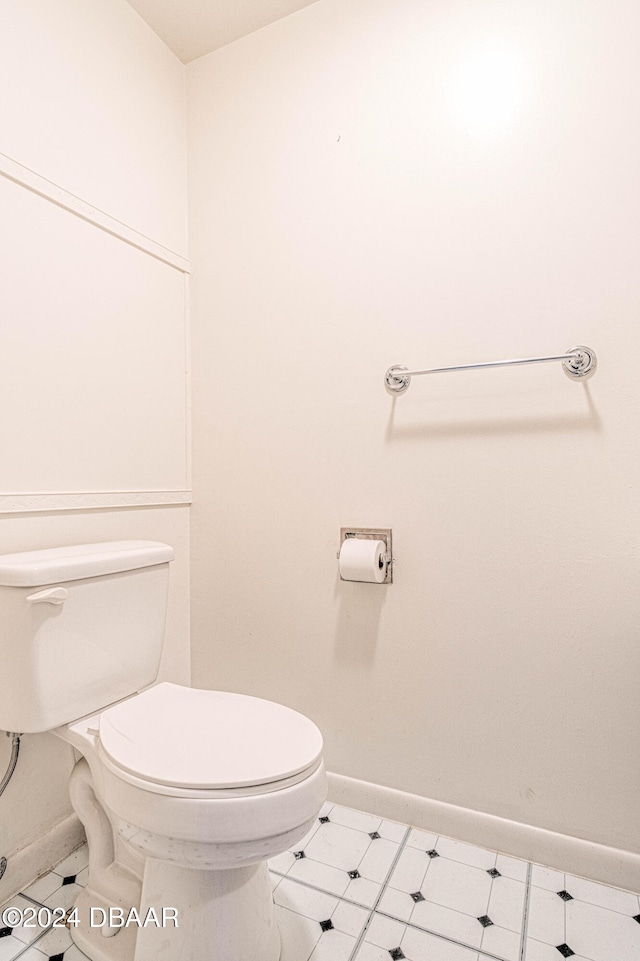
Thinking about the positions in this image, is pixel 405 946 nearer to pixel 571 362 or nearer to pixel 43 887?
pixel 43 887

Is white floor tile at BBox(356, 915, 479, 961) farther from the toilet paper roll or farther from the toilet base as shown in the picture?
the toilet paper roll

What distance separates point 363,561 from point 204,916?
0.77 meters

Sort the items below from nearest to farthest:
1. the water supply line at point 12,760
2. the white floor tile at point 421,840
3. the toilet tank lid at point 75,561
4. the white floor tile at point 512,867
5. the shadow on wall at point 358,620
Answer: the toilet tank lid at point 75,561 → the water supply line at point 12,760 → the white floor tile at point 512,867 → the white floor tile at point 421,840 → the shadow on wall at point 358,620

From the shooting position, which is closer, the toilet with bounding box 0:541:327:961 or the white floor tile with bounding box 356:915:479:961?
the toilet with bounding box 0:541:327:961

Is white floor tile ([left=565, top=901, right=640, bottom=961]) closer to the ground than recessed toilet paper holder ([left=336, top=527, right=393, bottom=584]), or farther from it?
closer to the ground

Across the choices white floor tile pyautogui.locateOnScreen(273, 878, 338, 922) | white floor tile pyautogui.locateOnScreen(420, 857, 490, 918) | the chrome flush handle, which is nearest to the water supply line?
the chrome flush handle

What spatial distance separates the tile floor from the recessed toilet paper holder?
0.66 meters

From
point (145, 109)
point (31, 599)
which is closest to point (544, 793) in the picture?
point (31, 599)

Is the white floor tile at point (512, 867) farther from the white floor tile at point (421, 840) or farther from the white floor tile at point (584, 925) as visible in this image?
the white floor tile at point (421, 840)

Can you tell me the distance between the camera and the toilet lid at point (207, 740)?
881 millimetres

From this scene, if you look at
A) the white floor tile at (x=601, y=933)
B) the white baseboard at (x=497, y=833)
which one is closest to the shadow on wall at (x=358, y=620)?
the white baseboard at (x=497, y=833)

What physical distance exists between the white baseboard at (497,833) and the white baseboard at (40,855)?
2.18ft

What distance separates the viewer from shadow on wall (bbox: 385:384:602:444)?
124 centimetres

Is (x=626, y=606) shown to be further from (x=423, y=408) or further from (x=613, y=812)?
(x=423, y=408)
